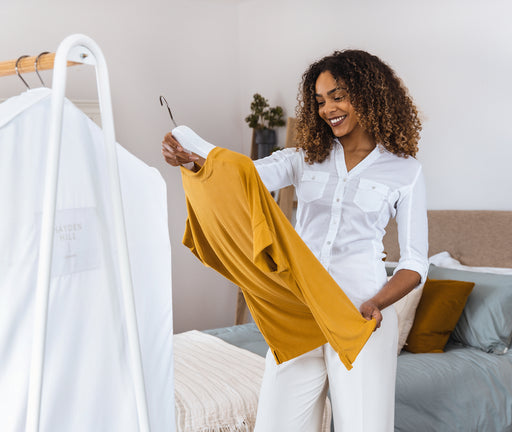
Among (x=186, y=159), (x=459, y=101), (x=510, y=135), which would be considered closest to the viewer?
(x=186, y=159)

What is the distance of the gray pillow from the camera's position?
2.76 metres

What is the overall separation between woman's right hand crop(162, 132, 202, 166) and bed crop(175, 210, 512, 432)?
43.9 inches

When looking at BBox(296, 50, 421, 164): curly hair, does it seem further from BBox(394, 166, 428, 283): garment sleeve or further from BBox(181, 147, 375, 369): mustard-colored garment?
BBox(181, 147, 375, 369): mustard-colored garment

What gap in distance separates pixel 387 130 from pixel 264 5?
3.41 m

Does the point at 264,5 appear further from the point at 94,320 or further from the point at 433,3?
the point at 94,320

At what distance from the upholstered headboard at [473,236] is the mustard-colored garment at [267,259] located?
5.79 feet

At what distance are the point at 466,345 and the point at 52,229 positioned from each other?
247 cm

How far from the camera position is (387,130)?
70.8 inches

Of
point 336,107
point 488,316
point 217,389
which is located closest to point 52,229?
point 336,107

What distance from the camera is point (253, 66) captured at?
503 centimetres

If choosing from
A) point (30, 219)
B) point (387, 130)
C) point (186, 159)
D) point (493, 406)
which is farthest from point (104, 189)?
point (493, 406)

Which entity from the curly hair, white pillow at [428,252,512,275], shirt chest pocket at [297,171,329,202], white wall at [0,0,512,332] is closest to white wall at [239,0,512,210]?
white wall at [0,0,512,332]

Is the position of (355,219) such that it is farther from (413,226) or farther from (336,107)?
(336,107)

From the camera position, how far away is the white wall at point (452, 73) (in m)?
3.20
